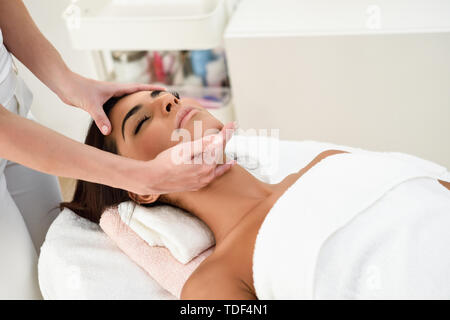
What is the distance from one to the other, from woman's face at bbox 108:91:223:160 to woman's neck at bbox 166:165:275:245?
14 centimetres

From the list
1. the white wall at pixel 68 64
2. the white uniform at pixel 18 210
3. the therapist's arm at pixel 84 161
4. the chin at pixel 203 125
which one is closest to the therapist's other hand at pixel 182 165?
the therapist's arm at pixel 84 161

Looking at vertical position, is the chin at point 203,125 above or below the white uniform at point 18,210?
above

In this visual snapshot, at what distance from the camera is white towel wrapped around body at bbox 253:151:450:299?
0.90 meters

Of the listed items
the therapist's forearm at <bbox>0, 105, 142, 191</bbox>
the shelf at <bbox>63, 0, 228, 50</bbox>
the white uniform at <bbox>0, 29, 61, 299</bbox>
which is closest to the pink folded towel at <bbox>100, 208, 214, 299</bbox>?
the white uniform at <bbox>0, 29, 61, 299</bbox>

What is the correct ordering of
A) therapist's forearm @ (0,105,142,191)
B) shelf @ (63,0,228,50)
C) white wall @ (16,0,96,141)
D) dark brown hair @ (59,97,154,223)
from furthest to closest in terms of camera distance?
white wall @ (16,0,96,141), shelf @ (63,0,228,50), dark brown hair @ (59,97,154,223), therapist's forearm @ (0,105,142,191)

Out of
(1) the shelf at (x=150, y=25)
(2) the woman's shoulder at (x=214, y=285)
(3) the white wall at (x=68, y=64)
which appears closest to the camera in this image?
(2) the woman's shoulder at (x=214, y=285)

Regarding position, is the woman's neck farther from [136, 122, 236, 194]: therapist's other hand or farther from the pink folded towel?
[136, 122, 236, 194]: therapist's other hand

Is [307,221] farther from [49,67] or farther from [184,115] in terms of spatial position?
[49,67]

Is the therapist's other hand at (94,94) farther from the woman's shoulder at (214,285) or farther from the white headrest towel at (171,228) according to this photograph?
the woman's shoulder at (214,285)

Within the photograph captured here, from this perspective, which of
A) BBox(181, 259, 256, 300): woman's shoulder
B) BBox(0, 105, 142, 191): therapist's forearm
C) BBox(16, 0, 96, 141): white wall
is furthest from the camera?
BBox(16, 0, 96, 141): white wall

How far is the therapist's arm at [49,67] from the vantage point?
1.13m

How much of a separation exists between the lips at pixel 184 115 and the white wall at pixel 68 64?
1097 mm

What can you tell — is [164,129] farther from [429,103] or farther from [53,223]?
[429,103]
